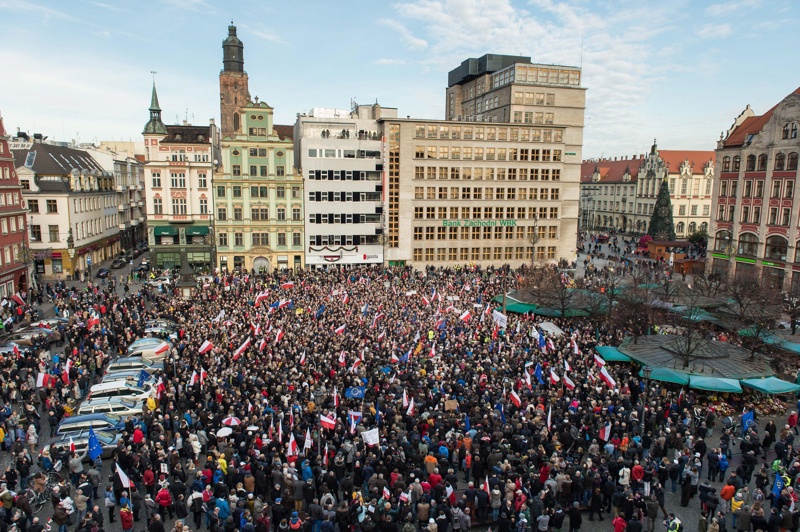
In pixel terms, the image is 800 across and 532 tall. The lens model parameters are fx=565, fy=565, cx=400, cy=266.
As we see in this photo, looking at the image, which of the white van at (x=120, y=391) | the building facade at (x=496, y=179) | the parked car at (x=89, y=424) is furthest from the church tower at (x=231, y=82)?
the parked car at (x=89, y=424)

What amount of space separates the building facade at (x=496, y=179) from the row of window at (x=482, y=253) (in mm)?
114

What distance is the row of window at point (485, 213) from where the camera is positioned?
6250 cm

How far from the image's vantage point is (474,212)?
2511 inches

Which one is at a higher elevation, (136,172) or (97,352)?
(136,172)

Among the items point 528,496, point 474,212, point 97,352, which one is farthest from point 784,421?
point 474,212

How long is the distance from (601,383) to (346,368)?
11318 mm

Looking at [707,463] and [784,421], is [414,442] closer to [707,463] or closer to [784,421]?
[707,463]

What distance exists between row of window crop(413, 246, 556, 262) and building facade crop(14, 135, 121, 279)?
34118 millimetres

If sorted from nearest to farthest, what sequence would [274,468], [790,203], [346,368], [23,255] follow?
[274,468]
[346,368]
[23,255]
[790,203]

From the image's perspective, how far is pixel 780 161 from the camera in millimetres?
54281

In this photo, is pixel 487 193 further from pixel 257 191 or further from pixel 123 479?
pixel 123 479

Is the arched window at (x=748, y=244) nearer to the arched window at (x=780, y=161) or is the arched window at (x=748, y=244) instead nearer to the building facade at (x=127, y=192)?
the arched window at (x=780, y=161)

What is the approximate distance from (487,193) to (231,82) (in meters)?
45.4

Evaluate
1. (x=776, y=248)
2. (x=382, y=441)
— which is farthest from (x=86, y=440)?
(x=776, y=248)
